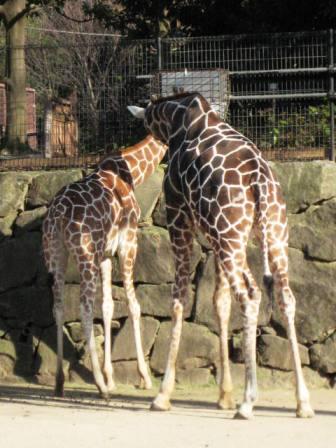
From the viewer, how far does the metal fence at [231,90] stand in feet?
37.3

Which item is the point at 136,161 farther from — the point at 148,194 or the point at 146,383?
the point at 146,383

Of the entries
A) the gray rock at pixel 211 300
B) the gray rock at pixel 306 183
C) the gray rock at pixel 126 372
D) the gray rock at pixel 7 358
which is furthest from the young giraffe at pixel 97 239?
the gray rock at pixel 306 183

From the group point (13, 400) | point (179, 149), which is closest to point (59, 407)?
point (13, 400)

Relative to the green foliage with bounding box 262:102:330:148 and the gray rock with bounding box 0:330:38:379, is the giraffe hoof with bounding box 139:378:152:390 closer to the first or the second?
the gray rock with bounding box 0:330:38:379

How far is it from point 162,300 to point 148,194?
4.23 feet

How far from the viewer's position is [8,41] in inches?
589

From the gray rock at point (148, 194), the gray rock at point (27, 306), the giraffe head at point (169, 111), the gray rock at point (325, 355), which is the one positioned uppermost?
the giraffe head at point (169, 111)

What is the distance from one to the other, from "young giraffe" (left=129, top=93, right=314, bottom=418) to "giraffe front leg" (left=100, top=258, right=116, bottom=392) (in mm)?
1373

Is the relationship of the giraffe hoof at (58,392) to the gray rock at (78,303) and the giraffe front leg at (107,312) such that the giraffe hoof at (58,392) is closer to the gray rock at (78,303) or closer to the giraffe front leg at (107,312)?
the giraffe front leg at (107,312)

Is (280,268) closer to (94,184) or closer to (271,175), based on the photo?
(271,175)

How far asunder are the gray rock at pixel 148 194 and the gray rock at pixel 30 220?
1160 mm

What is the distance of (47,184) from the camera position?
36.1ft

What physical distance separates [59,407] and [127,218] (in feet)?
7.17

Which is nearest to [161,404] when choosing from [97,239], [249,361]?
[249,361]
